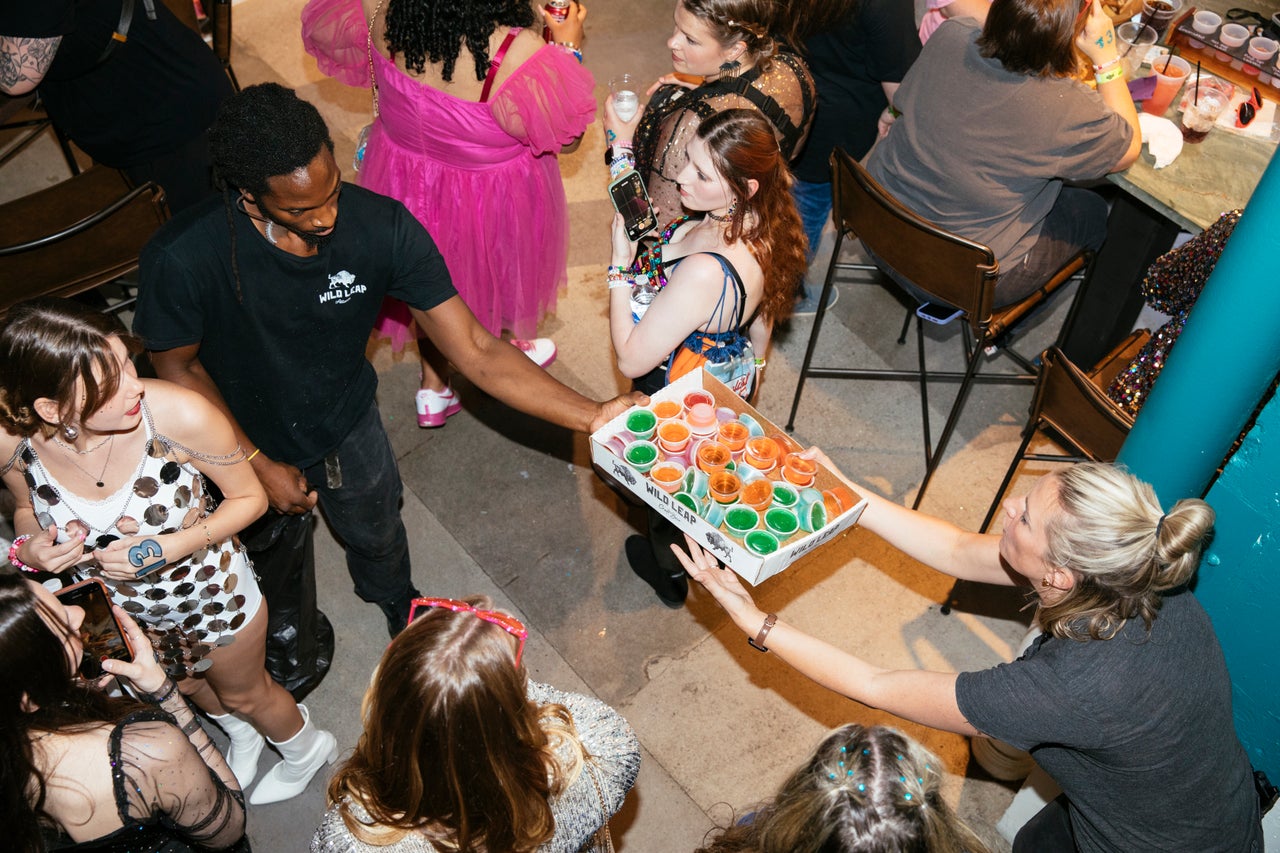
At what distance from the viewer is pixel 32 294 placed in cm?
333

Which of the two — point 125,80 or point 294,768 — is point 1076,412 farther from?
point 125,80

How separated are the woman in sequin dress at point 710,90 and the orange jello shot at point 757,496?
1149 millimetres

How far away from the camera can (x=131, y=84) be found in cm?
352

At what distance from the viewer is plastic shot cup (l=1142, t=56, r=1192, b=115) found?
12.3 feet

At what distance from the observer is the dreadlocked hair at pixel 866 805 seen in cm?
161

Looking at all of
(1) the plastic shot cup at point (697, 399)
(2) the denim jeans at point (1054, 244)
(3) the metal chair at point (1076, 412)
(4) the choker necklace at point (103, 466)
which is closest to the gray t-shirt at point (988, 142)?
(2) the denim jeans at point (1054, 244)

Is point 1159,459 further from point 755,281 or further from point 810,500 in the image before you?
point 755,281

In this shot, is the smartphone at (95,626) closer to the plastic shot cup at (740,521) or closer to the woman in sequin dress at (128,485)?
the woman in sequin dress at (128,485)

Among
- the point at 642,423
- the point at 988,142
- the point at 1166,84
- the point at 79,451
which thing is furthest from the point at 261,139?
the point at 1166,84

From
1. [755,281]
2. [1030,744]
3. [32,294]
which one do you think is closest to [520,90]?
[755,281]

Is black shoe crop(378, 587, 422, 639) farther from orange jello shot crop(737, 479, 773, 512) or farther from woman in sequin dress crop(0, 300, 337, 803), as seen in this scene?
orange jello shot crop(737, 479, 773, 512)

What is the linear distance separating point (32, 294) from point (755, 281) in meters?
2.45

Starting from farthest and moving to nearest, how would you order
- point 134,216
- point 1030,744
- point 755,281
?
point 134,216, point 755,281, point 1030,744

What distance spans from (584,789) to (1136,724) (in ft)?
3.71
